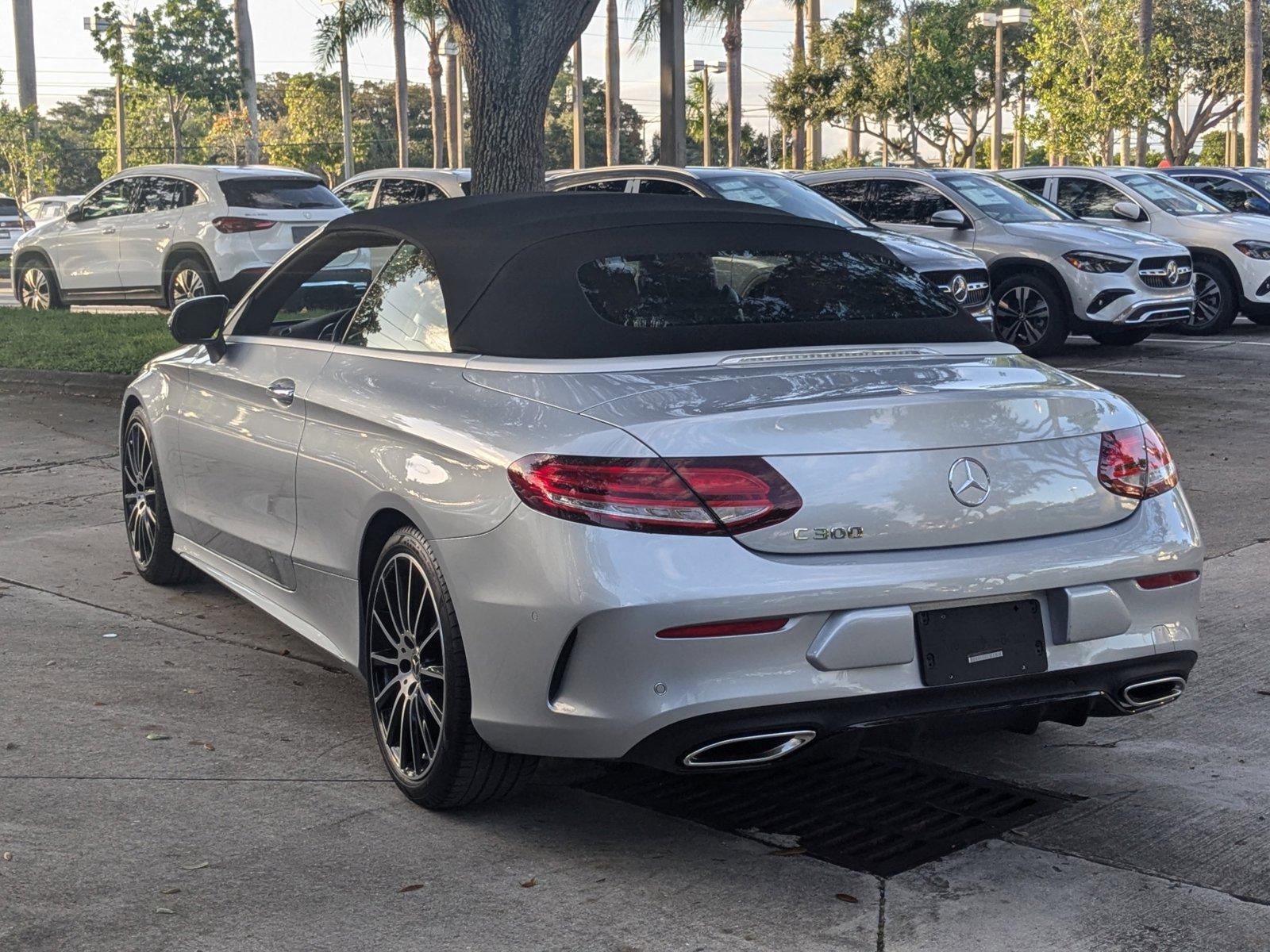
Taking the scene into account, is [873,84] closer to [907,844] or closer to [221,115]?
[221,115]

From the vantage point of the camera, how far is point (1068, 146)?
128ft

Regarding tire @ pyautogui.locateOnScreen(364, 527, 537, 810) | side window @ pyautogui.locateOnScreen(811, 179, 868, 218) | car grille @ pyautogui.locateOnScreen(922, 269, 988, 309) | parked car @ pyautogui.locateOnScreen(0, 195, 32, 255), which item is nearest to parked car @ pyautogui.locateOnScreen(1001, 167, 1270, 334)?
side window @ pyautogui.locateOnScreen(811, 179, 868, 218)

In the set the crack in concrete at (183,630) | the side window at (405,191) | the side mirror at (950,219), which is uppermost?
the side window at (405,191)

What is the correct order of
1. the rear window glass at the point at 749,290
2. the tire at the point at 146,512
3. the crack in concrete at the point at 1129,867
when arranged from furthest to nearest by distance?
the tire at the point at 146,512 < the rear window glass at the point at 749,290 < the crack in concrete at the point at 1129,867

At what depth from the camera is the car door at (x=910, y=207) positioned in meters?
15.8

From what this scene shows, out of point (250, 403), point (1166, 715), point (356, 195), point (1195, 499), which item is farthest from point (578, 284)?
point (356, 195)

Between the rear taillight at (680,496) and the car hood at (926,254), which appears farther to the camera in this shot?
the car hood at (926,254)

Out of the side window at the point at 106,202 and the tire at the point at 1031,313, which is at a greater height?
the side window at the point at 106,202

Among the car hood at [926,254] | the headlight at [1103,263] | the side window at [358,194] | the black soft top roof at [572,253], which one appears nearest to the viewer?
the black soft top roof at [572,253]

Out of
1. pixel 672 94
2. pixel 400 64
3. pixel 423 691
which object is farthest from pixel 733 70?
pixel 423 691

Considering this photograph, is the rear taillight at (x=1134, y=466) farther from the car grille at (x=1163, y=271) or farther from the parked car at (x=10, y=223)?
the parked car at (x=10, y=223)

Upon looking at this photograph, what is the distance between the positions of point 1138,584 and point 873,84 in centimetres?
5012

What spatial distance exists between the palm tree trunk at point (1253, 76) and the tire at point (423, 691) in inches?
1454

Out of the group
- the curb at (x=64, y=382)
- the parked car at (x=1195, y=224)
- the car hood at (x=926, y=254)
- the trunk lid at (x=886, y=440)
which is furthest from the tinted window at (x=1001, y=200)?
the trunk lid at (x=886, y=440)
